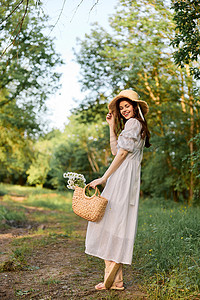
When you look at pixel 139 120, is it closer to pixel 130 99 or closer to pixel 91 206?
pixel 130 99

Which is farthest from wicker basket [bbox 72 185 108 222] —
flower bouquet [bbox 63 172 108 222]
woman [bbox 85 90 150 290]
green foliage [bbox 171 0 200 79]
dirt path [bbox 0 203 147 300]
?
green foliage [bbox 171 0 200 79]

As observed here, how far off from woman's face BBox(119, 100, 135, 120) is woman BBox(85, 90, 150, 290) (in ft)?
0.36

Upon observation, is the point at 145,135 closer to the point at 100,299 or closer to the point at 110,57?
the point at 100,299

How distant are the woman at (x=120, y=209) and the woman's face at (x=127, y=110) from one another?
4.3 inches

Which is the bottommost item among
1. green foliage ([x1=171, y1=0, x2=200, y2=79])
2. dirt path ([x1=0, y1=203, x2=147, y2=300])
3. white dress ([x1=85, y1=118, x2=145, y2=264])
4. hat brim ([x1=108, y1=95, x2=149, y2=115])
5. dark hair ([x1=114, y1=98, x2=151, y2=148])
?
dirt path ([x1=0, y1=203, x2=147, y2=300])

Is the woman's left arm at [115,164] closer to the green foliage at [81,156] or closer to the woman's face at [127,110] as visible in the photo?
the woman's face at [127,110]

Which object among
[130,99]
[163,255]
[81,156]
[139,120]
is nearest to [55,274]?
[163,255]

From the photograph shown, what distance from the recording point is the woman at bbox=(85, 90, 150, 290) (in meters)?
3.50

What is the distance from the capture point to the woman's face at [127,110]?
3857 mm

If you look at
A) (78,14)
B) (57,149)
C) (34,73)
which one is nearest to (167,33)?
(34,73)

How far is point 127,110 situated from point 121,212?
1203 millimetres

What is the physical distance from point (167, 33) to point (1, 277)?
906cm

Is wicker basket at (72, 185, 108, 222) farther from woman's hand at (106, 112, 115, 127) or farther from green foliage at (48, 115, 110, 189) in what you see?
green foliage at (48, 115, 110, 189)

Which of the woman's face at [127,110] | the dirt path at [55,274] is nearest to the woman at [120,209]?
the woman's face at [127,110]
